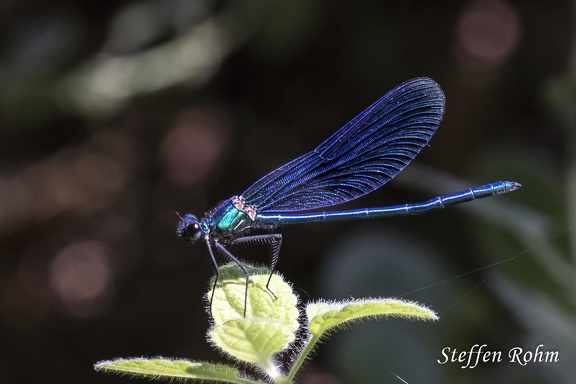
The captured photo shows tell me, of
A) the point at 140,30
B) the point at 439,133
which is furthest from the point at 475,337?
the point at 140,30

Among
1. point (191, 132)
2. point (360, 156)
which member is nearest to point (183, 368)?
point (360, 156)

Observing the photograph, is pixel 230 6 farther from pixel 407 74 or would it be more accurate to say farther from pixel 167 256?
pixel 167 256

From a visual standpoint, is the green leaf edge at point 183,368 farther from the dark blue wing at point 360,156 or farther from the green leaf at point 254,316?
Answer: the dark blue wing at point 360,156

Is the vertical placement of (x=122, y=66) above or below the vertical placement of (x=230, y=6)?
below

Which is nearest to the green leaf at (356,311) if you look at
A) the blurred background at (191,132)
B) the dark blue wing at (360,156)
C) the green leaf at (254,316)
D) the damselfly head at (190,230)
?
the green leaf at (254,316)

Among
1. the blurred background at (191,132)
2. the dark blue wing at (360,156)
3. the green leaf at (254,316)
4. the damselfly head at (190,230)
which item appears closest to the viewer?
the green leaf at (254,316)

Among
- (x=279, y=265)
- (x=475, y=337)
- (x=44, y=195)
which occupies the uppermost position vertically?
(x=44, y=195)
